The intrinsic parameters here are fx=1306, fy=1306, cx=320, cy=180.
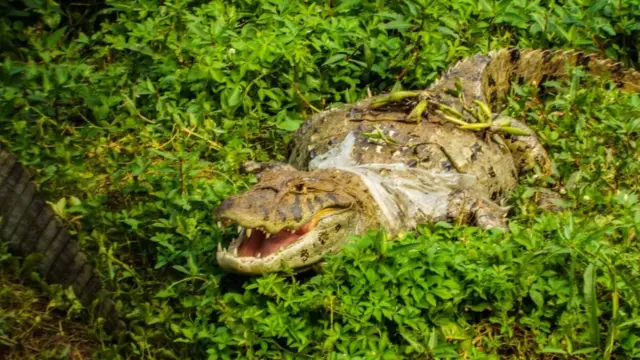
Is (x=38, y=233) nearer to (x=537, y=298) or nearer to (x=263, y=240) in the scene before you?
(x=263, y=240)

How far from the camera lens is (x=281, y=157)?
23.8 feet

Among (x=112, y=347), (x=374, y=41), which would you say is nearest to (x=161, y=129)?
(x=374, y=41)

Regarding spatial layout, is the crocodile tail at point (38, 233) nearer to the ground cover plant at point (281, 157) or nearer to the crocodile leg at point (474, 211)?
the ground cover plant at point (281, 157)

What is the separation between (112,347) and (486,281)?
1.58 metres

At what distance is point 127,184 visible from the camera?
6.46 metres

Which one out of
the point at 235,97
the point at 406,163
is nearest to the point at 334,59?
the point at 235,97

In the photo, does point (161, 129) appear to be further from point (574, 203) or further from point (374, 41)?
point (574, 203)

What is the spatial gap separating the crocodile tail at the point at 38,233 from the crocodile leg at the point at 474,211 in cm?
182

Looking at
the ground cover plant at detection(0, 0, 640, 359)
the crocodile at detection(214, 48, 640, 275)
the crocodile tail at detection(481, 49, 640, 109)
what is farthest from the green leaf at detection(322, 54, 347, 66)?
the crocodile tail at detection(481, 49, 640, 109)

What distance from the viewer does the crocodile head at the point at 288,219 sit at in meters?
5.51

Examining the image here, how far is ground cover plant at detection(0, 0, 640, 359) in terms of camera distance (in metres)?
5.32

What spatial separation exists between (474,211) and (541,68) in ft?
4.87

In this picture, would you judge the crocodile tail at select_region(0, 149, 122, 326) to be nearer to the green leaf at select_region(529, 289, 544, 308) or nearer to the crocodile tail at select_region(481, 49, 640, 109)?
the green leaf at select_region(529, 289, 544, 308)

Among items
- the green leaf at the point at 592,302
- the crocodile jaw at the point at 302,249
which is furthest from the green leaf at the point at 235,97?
the green leaf at the point at 592,302
